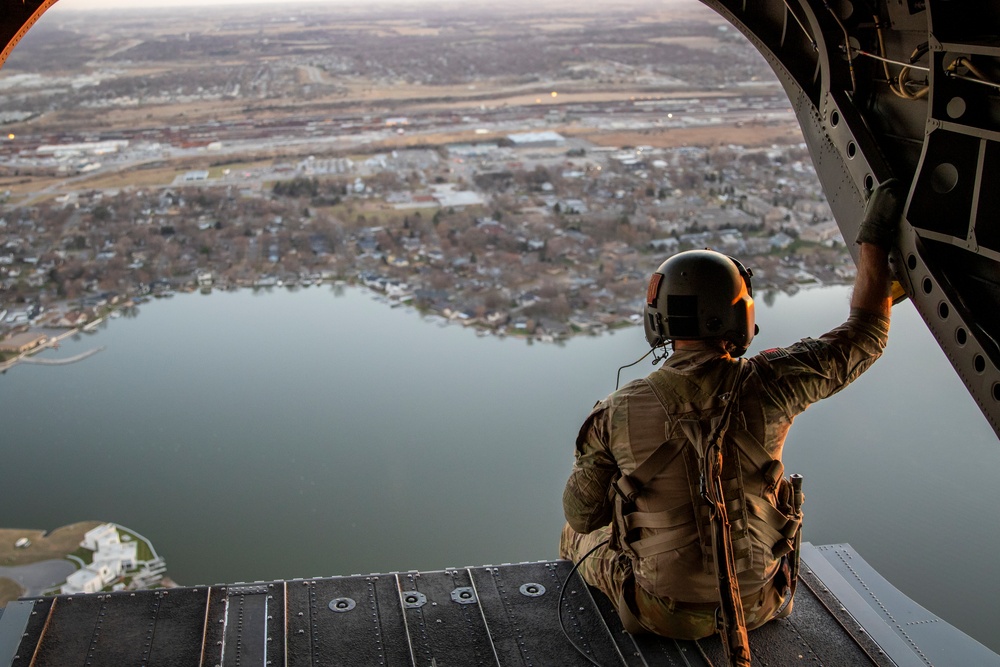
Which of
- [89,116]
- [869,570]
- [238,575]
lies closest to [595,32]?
[89,116]

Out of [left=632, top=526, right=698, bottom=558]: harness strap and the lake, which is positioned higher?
[left=632, top=526, right=698, bottom=558]: harness strap

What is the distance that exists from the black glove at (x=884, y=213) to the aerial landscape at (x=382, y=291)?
343 mm

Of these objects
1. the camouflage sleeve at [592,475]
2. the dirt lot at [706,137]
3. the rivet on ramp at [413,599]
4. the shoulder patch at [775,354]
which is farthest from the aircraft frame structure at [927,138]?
the dirt lot at [706,137]

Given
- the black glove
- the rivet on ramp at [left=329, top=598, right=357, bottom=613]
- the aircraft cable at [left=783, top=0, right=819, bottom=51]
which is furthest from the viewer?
the rivet on ramp at [left=329, top=598, right=357, bottom=613]

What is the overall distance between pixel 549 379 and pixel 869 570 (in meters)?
10.6

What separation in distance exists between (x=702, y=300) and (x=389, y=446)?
1086cm

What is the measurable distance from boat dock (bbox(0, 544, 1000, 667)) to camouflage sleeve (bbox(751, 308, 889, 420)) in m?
0.91

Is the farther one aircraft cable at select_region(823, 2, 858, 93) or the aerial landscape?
the aerial landscape

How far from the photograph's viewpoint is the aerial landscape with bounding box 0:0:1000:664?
34.4 ft

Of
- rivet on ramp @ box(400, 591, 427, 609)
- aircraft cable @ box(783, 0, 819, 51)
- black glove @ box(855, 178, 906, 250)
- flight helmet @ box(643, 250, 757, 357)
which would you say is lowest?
rivet on ramp @ box(400, 591, 427, 609)

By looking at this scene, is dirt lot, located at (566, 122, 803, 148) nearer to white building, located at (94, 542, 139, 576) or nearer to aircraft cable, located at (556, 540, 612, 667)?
white building, located at (94, 542, 139, 576)

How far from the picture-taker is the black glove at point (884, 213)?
2164mm

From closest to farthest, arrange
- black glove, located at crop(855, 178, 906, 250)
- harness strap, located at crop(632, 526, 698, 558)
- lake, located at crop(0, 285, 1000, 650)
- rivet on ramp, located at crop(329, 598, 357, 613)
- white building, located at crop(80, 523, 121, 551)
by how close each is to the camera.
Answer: black glove, located at crop(855, 178, 906, 250), harness strap, located at crop(632, 526, 698, 558), rivet on ramp, located at crop(329, 598, 357, 613), lake, located at crop(0, 285, 1000, 650), white building, located at crop(80, 523, 121, 551)

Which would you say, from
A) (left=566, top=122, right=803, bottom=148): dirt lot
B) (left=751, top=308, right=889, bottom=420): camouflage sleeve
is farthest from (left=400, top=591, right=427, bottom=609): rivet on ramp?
(left=566, top=122, right=803, bottom=148): dirt lot
